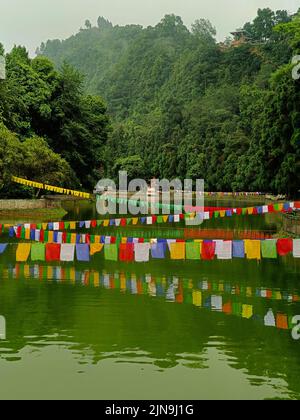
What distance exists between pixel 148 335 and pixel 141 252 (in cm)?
519

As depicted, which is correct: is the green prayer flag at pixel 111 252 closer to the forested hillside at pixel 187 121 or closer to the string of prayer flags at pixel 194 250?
the string of prayer flags at pixel 194 250

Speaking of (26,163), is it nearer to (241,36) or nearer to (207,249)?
(207,249)

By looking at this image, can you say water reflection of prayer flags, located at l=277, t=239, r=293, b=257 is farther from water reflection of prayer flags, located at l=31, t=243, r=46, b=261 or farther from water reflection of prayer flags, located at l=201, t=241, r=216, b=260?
water reflection of prayer flags, located at l=31, t=243, r=46, b=261

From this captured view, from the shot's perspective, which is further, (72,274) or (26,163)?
(26,163)

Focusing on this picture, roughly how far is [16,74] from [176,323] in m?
53.1

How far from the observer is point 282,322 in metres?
14.6

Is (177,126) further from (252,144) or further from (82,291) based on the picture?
(82,291)

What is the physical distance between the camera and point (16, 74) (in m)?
63.6

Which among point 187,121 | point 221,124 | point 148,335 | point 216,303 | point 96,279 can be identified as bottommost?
point 148,335

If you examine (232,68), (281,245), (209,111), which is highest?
(232,68)

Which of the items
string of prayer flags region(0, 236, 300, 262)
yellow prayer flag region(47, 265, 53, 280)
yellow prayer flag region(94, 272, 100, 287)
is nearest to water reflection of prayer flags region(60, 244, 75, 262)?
string of prayer flags region(0, 236, 300, 262)

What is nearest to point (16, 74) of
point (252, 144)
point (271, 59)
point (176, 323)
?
point (252, 144)

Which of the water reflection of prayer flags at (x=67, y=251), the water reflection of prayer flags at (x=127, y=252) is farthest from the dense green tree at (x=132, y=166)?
the water reflection of prayer flags at (x=67, y=251)

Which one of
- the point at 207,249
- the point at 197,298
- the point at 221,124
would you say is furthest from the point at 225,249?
the point at 221,124
